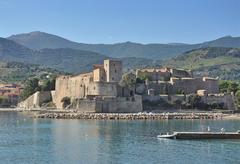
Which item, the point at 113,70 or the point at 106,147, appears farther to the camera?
the point at 113,70

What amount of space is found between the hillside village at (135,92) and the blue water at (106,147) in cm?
1877

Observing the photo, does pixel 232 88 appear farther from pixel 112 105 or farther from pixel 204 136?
pixel 204 136

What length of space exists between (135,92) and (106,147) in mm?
37072

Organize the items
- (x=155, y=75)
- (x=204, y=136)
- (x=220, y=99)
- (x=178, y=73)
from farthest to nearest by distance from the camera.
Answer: (x=178, y=73)
(x=155, y=75)
(x=220, y=99)
(x=204, y=136)

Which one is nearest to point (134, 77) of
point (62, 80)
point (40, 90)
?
point (62, 80)

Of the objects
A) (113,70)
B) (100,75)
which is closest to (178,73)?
(113,70)

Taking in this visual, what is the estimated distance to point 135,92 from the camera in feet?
238

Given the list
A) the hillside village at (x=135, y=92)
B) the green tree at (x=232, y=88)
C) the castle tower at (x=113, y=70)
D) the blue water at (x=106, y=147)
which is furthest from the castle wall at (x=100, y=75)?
the blue water at (x=106, y=147)

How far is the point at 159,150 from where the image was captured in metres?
34.4

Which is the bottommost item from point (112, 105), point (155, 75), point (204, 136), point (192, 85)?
point (204, 136)

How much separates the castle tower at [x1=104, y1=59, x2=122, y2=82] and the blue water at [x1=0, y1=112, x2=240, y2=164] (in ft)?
76.5

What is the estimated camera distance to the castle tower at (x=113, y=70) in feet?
238

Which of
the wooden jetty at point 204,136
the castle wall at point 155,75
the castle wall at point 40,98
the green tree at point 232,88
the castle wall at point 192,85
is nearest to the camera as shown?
the wooden jetty at point 204,136

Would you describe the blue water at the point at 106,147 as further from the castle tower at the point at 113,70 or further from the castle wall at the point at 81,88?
the castle tower at the point at 113,70
